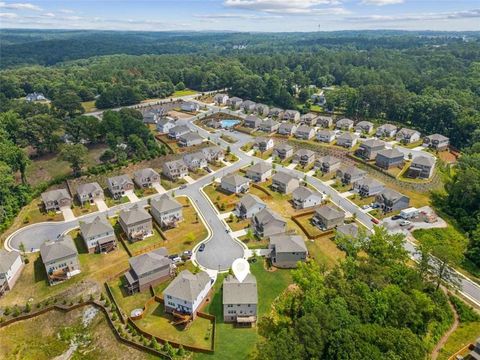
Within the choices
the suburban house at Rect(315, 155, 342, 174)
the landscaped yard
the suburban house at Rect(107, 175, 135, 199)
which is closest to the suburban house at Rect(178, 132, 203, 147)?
the suburban house at Rect(107, 175, 135, 199)

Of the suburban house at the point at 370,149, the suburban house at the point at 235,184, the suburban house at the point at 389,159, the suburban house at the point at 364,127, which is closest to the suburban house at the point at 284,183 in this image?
the suburban house at the point at 235,184

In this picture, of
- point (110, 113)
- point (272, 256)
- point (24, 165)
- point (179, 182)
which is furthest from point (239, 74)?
point (272, 256)

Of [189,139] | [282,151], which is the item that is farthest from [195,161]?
[282,151]

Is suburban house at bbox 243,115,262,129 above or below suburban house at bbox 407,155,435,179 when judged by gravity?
below

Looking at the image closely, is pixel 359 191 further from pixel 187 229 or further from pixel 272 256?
pixel 187 229

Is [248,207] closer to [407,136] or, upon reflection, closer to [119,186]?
[119,186]

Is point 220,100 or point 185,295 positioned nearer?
point 185,295

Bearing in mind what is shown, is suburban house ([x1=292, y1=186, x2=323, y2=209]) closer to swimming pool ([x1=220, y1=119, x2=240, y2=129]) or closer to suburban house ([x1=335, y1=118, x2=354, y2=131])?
suburban house ([x1=335, y1=118, x2=354, y2=131])
